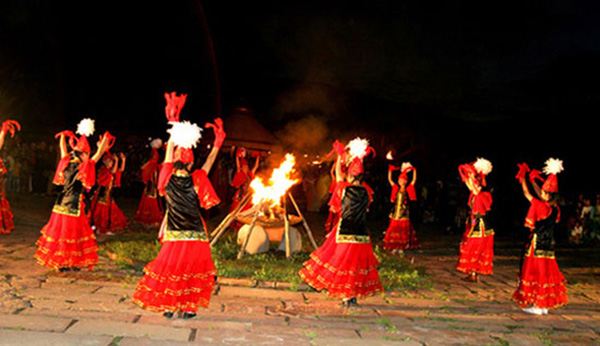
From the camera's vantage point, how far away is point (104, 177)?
1138 centimetres

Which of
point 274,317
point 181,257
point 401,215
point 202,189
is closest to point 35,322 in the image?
point 181,257

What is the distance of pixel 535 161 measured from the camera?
18516 mm

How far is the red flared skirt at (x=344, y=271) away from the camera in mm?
6539

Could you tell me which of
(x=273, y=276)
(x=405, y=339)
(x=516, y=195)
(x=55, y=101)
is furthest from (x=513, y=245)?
(x=55, y=101)

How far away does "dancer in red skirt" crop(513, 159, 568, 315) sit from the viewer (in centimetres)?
706

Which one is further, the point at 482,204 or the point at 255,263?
the point at 255,263

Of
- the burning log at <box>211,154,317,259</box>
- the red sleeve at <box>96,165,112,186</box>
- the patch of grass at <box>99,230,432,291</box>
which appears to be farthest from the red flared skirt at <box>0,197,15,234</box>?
the burning log at <box>211,154,317,259</box>

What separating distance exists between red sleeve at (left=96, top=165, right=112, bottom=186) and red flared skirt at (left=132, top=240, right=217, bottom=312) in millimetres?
6585

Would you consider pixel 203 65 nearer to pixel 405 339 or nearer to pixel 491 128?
pixel 491 128

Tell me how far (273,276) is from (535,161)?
1464cm

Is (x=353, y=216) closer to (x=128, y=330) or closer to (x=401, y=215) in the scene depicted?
(x=128, y=330)

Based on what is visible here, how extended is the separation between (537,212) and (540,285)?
1.11m

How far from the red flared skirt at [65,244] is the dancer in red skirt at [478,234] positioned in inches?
265

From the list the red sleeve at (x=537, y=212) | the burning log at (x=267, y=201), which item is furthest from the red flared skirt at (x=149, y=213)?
the red sleeve at (x=537, y=212)
